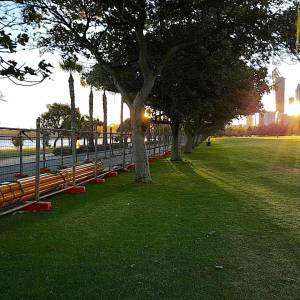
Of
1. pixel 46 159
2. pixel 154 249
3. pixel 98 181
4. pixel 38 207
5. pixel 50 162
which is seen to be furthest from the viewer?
pixel 98 181

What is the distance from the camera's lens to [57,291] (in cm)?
488

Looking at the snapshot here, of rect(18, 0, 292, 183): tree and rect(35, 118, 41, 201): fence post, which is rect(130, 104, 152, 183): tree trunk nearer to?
rect(18, 0, 292, 183): tree

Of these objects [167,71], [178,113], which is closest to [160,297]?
[167,71]

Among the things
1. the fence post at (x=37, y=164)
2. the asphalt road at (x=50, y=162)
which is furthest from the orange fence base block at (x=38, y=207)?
the asphalt road at (x=50, y=162)

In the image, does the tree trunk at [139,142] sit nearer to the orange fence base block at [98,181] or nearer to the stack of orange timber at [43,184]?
the orange fence base block at [98,181]

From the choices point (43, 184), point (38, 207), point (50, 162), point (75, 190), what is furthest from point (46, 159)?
point (38, 207)

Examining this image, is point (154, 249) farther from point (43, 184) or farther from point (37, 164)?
point (43, 184)

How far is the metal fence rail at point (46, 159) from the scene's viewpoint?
995 centimetres

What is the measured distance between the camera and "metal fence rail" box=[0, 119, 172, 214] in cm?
995

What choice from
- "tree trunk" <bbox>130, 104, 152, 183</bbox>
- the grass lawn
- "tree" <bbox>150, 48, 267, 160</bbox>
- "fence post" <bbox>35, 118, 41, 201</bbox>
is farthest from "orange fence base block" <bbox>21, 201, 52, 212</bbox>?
"tree" <bbox>150, 48, 267, 160</bbox>

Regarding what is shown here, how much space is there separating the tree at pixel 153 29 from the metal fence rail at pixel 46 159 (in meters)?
2.12

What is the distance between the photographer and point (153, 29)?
1711 centimetres

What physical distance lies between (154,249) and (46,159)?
7371 mm

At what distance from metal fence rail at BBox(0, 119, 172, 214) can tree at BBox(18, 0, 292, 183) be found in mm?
2123
